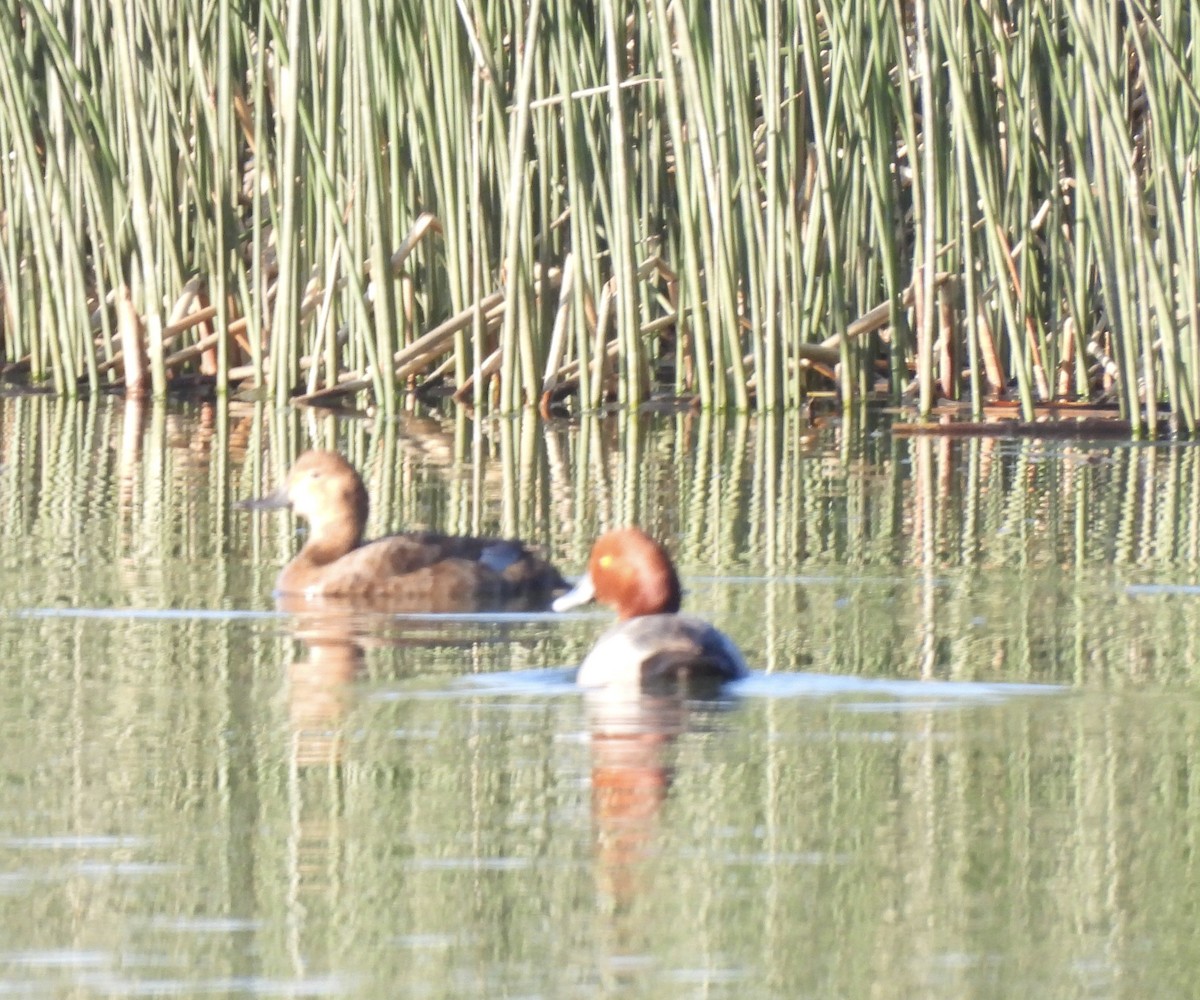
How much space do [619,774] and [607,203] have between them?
25.1ft

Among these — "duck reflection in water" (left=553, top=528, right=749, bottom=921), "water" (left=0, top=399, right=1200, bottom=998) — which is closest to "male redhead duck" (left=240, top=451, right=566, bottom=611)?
"water" (left=0, top=399, right=1200, bottom=998)

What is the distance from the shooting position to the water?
330cm

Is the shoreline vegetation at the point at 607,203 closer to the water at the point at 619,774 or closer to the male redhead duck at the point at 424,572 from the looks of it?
the water at the point at 619,774

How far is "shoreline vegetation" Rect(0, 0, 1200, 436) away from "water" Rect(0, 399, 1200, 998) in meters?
2.87

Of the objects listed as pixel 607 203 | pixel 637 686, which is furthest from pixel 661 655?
pixel 607 203

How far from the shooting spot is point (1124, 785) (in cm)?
425

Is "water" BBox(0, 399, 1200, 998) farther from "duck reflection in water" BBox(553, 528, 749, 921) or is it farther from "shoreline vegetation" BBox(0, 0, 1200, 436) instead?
"shoreline vegetation" BBox(0, 0, 1200, 436)

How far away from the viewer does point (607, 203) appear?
1178 centimetres

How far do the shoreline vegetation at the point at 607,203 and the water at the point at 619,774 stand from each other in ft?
9.42

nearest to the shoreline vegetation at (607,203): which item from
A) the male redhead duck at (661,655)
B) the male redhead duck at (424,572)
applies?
the male redhead duck at (424,572)

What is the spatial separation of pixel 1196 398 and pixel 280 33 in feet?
13.1

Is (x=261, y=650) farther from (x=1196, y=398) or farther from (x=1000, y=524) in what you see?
(x=1196, y=398)

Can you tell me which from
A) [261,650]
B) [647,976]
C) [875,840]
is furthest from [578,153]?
[647,976]

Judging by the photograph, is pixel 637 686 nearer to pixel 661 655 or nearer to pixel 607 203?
pixel 661 655
